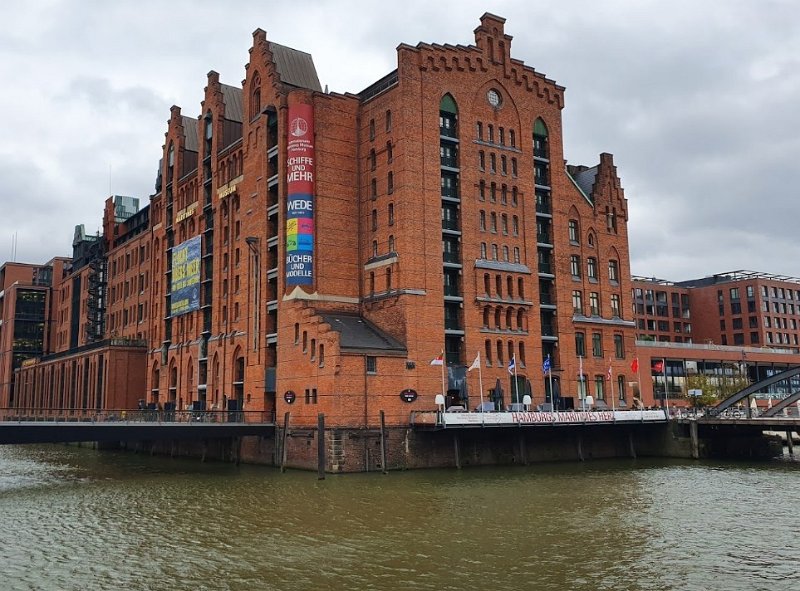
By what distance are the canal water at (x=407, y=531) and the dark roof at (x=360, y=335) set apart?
10206mm

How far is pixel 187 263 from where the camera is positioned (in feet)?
296

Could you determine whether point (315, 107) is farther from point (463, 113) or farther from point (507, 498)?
point (507, 498)

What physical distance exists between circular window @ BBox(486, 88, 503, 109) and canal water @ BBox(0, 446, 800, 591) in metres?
36.4

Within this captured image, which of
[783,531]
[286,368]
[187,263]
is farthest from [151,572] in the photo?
[187,263]

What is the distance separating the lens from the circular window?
7556cm

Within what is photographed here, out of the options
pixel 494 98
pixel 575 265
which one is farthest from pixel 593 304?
pixel 494 98

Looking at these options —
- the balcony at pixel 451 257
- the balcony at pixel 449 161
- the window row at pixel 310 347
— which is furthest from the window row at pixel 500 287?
the window row at pixel 310 347

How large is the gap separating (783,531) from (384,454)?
3076 centimetres

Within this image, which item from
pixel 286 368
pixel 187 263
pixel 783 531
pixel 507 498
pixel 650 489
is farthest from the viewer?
pixel 187 263

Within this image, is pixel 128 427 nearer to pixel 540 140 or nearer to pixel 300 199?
pixel 300 199

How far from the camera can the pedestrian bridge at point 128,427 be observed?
5541cm

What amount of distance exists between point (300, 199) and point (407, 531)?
1550 inches

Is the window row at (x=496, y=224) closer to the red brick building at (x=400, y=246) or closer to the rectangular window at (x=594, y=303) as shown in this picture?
the red brick building at (x=400, y=246)

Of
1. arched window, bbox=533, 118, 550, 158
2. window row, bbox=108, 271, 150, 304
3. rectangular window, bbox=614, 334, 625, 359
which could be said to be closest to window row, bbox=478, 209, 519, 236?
arched window, bbox=533, 118, 550, 158
